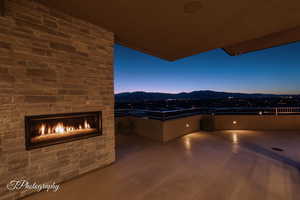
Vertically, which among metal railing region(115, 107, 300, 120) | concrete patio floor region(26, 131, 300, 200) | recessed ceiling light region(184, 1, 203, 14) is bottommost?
concrete patio floor region(26, 131, 300, 200)

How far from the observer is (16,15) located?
1.66 meters

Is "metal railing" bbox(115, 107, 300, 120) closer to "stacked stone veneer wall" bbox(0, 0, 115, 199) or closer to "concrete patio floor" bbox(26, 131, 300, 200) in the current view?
"concrete patio floor" bbox(26, 131, 300, 200)

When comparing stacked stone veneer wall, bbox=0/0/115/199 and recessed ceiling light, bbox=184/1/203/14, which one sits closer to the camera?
stacked stone veneer wall, bbox=0/0/115/199

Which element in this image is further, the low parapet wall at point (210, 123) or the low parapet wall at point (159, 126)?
the low parapet wall at point (210, 123)

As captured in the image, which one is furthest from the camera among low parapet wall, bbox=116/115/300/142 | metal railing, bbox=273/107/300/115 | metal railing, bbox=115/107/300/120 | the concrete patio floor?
metal railing, bbox=273/107/300/115

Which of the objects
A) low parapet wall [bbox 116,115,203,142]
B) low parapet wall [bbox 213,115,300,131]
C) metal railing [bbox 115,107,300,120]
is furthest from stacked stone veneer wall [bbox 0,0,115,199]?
low parapet wall [bbox 213,115,300,131]

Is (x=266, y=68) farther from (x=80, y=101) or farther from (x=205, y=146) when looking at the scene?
(x=80, y=101)

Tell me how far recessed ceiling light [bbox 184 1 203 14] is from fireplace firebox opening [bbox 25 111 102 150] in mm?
2358

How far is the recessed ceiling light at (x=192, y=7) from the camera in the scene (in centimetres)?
176

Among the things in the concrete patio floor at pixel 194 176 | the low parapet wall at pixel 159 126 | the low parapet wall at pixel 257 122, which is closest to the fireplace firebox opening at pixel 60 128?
the concrete patio floor at pixel 194 176

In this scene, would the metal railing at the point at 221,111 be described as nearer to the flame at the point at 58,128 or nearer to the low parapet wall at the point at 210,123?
the low parapet wall at the point at 210,123

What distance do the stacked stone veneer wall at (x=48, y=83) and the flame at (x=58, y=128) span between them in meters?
0.23

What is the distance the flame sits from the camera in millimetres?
1960

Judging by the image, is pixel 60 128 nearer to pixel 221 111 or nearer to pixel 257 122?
pixel 221 111
